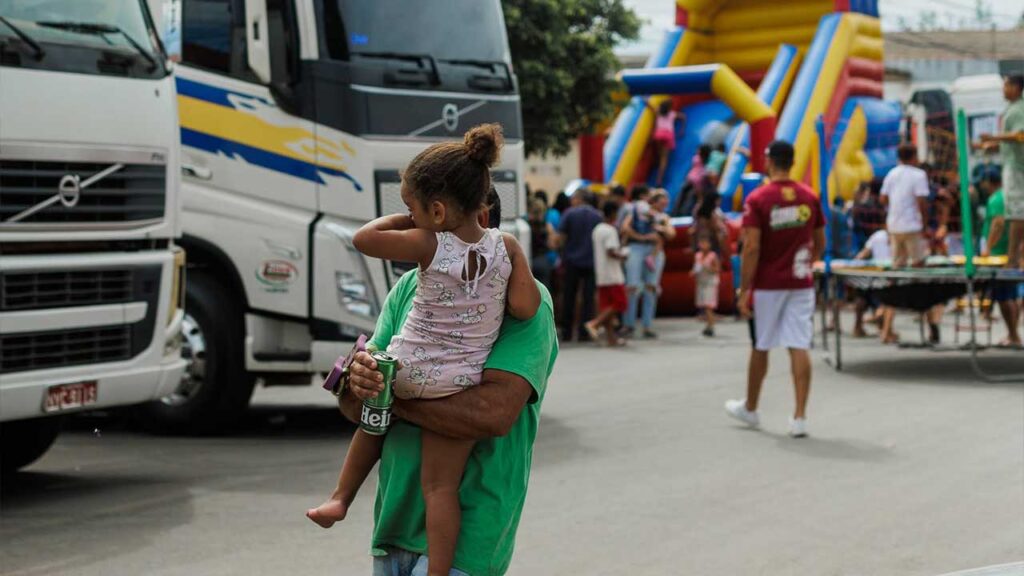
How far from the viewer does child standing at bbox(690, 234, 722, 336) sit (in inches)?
734

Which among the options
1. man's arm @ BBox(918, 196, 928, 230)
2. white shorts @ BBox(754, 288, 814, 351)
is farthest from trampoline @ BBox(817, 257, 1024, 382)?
white shorts @ BBox(754, 288, 814, 351)

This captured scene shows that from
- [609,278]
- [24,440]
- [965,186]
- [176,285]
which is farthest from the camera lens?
[609,278]

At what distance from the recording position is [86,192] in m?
7.71

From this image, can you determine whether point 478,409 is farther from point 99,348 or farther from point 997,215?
point 997,215

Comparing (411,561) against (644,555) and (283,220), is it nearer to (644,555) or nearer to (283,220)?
(644,555)

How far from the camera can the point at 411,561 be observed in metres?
3.72

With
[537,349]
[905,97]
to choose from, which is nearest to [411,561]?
[537,349]

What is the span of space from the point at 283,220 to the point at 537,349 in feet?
20.4

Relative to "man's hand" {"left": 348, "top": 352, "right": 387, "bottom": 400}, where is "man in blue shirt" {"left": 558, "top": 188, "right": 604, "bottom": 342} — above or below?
above

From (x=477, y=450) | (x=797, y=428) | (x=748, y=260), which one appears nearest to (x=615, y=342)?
(x=748, y=260)

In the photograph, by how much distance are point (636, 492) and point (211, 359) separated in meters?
3.36

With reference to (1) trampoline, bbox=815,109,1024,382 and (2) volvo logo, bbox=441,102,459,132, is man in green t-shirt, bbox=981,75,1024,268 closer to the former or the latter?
(1) trampoline, bbox=815,109,1024,382

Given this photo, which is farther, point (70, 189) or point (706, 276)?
point (706, 276)

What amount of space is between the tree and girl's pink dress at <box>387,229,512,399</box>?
726 inches
